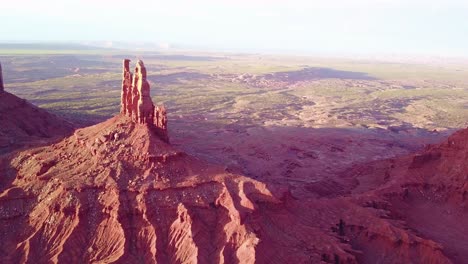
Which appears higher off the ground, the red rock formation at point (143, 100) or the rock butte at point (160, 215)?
the red rock formation at point (143, 100)

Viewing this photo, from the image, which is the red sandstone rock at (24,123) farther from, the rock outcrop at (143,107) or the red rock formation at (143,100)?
the red rock formation at (143,100)

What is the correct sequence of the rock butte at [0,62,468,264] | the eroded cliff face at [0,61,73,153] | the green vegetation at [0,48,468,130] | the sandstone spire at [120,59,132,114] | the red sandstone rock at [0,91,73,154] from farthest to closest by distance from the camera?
the green vegetation at [0,48,468,130], the red sandstone rock at [0,91,73,154], the eroded cliff face at [0,61,73,153], the sandstone spire at [120,59,132,114], the rock butte at [0,62,468,264]

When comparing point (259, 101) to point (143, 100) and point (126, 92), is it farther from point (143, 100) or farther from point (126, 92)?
point (143, 100)

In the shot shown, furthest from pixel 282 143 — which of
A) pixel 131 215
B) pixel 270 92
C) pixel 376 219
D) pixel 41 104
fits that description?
pixel 270 92

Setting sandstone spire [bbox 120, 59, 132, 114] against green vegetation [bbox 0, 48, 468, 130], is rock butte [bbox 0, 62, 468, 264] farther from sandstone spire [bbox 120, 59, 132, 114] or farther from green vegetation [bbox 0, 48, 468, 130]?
green vegetation [bbox 0, 48, 468, 130]

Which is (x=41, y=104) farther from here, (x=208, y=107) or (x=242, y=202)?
(x=242, y=202)

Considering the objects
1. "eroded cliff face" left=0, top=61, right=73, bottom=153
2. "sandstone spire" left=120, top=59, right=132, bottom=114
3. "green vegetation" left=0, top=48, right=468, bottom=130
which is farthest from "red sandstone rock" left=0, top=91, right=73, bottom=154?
"green vegetation" left=0, top=48, right=468, bottom=130

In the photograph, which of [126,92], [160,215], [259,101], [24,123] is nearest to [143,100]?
[126,92]

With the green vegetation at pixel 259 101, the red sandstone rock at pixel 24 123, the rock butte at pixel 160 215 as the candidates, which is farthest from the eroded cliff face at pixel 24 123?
the green vegetation at pixel 259 101
